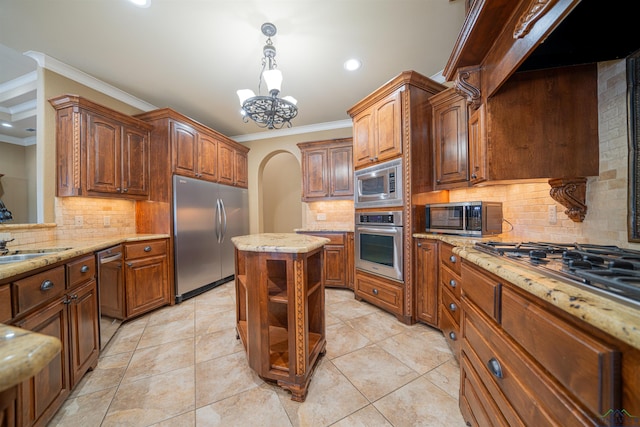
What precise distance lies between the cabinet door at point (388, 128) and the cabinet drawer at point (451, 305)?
1402 mm

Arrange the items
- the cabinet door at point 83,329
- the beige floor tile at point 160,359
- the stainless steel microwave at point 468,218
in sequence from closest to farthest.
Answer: the cabinet door at point 83,329
the beige floor tile at point 160,359
the stainless steel microwave at point 468,218

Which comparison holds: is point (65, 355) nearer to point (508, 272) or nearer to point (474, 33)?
point (508, 272)

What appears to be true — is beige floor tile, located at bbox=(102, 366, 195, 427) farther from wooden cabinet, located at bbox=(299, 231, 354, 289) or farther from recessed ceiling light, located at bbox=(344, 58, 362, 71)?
recessed ceiling light, located at bbox=(344, 58, 362, 71)

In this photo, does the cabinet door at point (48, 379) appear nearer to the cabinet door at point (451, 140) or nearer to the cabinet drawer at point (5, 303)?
the cabinet drawer at point (5, 303)

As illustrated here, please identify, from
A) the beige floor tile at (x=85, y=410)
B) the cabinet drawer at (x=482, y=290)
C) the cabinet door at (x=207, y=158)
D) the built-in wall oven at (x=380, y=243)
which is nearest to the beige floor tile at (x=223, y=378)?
the beige floor tile at (x=85, y=410)

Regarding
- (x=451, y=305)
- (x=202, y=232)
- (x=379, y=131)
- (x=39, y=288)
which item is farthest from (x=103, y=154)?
(x=451, y=305)

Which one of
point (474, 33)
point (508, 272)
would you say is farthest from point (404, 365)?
point (474, 33)

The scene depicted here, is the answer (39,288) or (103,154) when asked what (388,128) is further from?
(103,154)

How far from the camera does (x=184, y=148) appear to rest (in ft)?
10.1

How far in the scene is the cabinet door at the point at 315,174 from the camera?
149 inches

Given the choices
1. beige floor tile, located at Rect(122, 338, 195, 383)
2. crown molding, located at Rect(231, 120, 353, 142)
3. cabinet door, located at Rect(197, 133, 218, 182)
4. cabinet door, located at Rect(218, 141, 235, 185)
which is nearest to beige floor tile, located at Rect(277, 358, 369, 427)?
beige floor tile, located at Rect(122, 338, 195, 383)

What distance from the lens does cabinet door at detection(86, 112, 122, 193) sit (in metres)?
2.42

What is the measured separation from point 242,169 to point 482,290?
162 inches

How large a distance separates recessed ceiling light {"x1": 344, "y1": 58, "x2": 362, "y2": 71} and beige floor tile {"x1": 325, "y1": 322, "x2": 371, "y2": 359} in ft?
9.19
